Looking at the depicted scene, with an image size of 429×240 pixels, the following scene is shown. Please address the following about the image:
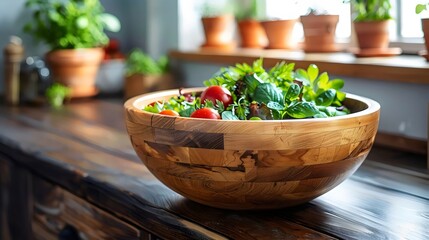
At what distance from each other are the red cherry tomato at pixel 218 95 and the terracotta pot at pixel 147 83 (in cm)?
115

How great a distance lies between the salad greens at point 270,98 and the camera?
3.14 ft

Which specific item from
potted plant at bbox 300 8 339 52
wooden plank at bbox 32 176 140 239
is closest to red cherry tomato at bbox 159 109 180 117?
wooden plank at bbox 32 176 140 239

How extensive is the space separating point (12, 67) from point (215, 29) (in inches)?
27.6

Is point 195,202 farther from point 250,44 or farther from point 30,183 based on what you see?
point 250,44

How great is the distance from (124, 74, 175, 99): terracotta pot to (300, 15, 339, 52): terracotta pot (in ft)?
1.89

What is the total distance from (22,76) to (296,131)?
1575 millimetres

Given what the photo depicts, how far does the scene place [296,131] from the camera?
88 centimetres

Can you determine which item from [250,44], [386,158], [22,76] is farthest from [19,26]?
[386,158]

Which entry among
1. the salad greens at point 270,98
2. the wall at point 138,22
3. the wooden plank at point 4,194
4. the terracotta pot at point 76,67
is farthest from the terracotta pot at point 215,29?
the salad greens at point 270,98

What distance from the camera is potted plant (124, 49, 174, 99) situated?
7.16 feet

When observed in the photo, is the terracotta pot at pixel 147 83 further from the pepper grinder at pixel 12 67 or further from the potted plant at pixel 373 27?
the potted plant at pixel 373 27

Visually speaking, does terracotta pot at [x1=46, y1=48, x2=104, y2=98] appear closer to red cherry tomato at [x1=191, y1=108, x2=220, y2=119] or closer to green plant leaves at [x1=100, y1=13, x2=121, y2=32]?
green plant leaves at [x1=100, y1=13, x2=121, y2=32]

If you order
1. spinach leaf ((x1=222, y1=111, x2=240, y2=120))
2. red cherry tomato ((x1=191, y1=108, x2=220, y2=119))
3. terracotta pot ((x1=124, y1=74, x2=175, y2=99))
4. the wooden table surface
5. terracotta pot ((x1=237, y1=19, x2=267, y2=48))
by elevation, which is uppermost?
terracotta pot ((x1=237, y1=19, x2=267, y2=48))

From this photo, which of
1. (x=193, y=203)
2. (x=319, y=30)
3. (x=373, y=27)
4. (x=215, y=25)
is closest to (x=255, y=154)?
(x=193, y=203)
